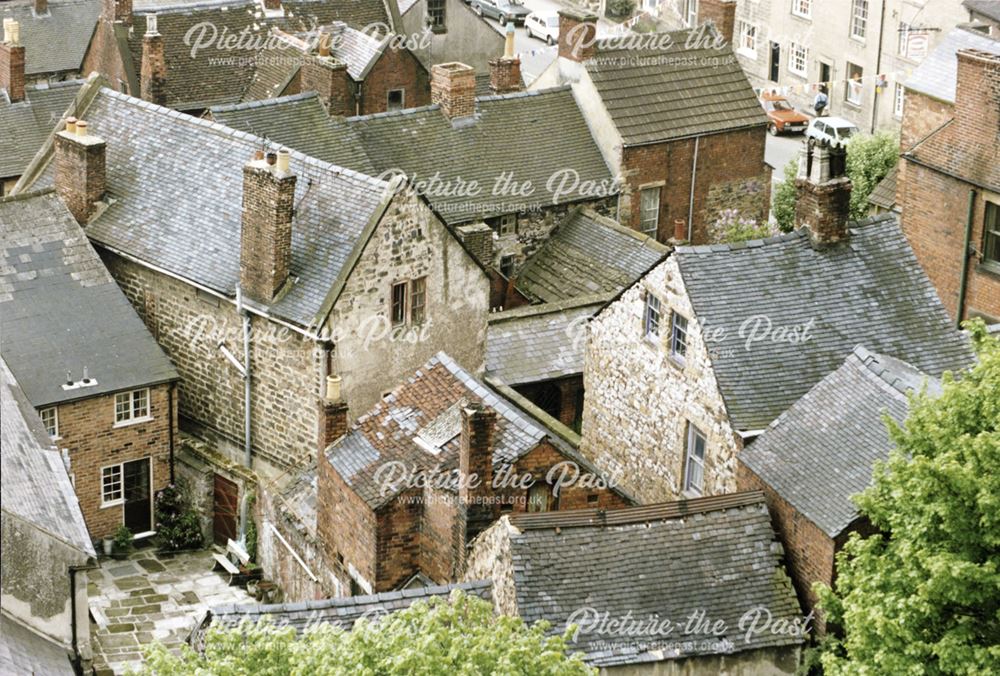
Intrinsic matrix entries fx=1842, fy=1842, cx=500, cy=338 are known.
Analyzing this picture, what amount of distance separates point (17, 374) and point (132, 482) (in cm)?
411

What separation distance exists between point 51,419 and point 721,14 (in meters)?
28.3

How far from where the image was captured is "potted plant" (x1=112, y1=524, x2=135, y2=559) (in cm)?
4381

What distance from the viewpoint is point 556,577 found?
32438 mm

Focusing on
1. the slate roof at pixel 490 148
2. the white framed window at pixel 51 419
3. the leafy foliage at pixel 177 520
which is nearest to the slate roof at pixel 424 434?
the leafy foliage at pixel 177 520

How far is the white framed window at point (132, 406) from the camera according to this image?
144 feet

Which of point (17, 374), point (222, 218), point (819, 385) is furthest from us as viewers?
point (222, 218)

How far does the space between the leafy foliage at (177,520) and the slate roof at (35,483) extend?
787 centimetres

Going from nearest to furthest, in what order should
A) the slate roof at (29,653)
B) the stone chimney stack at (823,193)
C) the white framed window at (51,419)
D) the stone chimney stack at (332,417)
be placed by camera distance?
the slate roof at (29,653)
the stone chimney stack at (823,193)
the stone chimney stack at (332,417)
the white framed window at (51,419)

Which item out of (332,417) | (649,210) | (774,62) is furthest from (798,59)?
(332,417)

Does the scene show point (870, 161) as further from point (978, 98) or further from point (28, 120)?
point (28, 120)

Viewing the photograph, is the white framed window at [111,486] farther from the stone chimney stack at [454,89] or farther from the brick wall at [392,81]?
the brick wall at [392,81]

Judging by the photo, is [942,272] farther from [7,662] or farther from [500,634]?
[7,662]

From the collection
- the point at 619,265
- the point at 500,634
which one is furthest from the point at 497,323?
the point at 500,634

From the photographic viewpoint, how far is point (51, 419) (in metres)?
42.8
